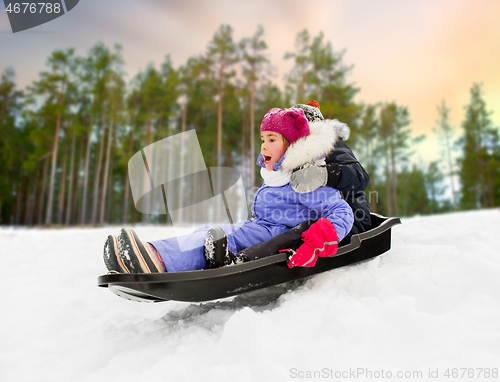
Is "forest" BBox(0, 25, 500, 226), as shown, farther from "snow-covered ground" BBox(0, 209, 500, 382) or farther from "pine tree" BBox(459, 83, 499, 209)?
"snow-covered ground" BBox(0, 209, 500, 382)

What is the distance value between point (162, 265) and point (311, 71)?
14992 millimetres

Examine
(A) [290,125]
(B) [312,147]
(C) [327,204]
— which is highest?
(A) [290,125]

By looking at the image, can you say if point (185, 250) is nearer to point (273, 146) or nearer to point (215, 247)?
point (215, 247)

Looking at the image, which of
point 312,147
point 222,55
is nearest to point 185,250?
point 312,147

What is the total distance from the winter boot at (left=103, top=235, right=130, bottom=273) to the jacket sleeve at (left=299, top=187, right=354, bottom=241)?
108 centimetres

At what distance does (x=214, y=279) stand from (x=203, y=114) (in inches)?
596

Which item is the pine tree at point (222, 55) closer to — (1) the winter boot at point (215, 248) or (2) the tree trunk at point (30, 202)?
(1) the winter boot at point (215, 248)

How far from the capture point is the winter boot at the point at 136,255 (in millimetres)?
1399

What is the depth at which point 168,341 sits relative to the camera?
146 cm

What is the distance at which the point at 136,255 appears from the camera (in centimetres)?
141

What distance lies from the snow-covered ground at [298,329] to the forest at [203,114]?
9018mm

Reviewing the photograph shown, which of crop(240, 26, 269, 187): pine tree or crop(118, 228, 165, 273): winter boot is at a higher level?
crop(240, 26, 269, 187): pine tree

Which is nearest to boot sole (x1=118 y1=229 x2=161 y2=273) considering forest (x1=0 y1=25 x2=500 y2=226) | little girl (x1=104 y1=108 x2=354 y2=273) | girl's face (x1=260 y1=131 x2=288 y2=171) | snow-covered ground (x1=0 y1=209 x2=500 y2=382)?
little girl (x1=104 y1=108 x2=354 y2=273)

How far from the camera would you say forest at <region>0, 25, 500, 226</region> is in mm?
13734
